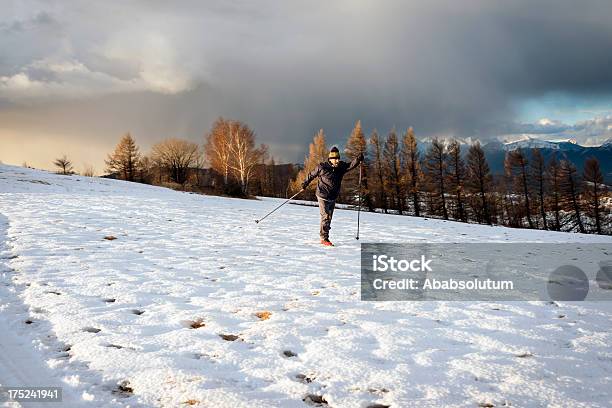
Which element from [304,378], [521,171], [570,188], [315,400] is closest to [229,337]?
[304,378]

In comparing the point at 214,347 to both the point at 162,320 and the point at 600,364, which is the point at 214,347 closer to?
the point at 162,320

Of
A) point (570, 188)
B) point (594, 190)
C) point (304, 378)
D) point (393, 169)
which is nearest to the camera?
point (304, 378)

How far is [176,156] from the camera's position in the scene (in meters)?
58.0

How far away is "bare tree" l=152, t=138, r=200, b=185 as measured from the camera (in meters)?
57.7

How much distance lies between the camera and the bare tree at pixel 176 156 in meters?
57.7

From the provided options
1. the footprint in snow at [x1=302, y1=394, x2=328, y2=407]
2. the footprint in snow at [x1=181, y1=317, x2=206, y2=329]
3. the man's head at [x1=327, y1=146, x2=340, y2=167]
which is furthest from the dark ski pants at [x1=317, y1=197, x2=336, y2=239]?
the footprint in snow at [x1=302, y1=394, x2=328, y2=407]

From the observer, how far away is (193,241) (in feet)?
28.1

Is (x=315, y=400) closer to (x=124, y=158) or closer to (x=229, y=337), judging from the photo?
(x=229, y=337)

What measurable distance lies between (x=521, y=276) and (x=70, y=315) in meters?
7.41

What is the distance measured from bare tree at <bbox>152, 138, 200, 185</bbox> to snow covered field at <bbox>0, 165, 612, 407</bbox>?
54.7 metres

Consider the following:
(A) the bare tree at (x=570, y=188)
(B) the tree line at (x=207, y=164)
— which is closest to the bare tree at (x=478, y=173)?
(A) the bare tree at (x=570, y=188)

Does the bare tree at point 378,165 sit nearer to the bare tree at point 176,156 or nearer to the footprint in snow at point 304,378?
the bare tree at point 176,156

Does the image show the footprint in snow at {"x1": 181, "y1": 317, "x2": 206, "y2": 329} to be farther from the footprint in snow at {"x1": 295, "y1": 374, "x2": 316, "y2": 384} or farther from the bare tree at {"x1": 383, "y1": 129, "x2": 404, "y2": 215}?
A: the bare tree at {"x1": 383, "y1": 129, "x2": 404, "y2": 215}

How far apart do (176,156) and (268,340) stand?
5984 cm
